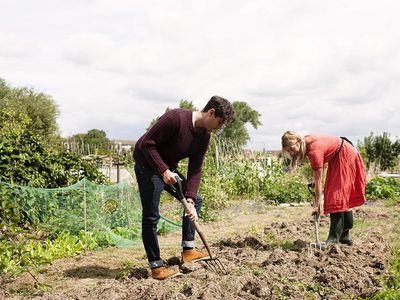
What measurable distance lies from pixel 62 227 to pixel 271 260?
2832 mm

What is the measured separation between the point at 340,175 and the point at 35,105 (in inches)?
1138

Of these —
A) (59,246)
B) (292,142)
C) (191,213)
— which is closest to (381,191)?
(292,142)

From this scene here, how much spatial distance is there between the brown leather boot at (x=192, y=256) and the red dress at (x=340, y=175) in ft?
4.74

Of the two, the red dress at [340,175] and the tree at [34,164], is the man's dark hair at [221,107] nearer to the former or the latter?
the red dress at [340,175]

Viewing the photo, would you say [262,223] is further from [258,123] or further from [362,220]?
[258,123]

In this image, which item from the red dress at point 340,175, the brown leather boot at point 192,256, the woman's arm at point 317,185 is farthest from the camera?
the red dress at point 340,175

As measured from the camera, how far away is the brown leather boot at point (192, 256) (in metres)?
4.47

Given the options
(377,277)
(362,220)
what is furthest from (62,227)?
(362,220)

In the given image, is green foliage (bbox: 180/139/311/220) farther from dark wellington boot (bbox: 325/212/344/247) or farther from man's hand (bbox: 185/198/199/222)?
man's hand (bbox: 185/198/199/222)

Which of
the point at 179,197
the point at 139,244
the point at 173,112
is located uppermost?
the point at 173,112

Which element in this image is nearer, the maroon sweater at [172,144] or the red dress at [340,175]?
the maroon sweater at [172,144]

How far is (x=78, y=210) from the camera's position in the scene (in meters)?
6.39

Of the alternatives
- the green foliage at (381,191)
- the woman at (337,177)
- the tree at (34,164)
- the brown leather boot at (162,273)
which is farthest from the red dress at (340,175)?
the green foliage at (381,191)

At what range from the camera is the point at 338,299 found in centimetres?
368
